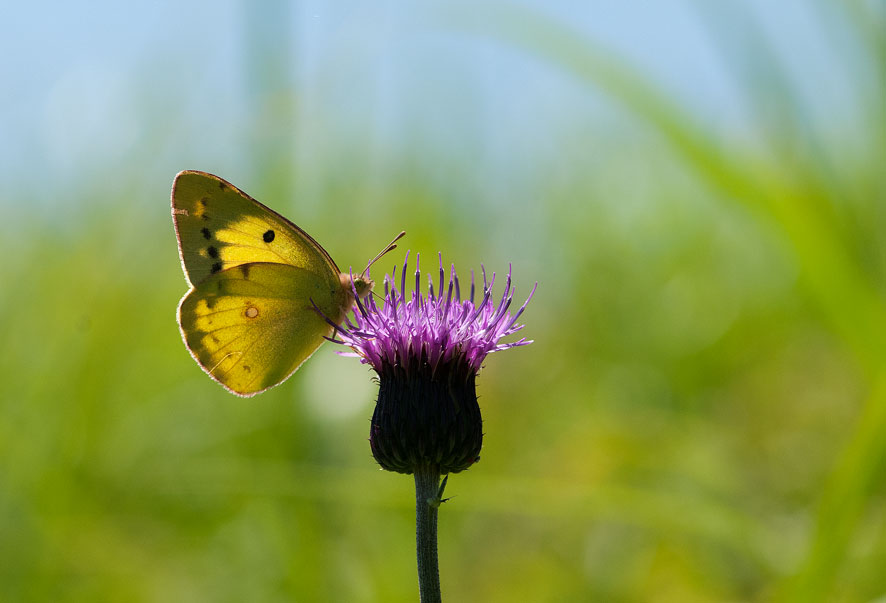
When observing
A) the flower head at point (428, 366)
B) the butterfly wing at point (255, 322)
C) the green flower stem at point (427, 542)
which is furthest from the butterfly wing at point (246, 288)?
the green flower stem at point (427, 542)

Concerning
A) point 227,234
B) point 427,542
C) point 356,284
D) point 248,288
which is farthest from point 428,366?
point 227,234

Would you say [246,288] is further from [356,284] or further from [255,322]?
[356,284]

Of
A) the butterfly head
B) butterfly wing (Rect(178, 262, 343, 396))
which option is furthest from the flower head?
butterfly wing (Rect(178, 262, 343, 396))

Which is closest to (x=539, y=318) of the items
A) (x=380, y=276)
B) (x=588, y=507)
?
(x=380, y=276)

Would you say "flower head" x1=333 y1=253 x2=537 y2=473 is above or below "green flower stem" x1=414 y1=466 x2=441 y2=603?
above

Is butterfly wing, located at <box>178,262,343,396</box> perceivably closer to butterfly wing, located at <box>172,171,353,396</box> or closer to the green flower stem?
butterfly wing, located at <box>172,171,353,396</box>

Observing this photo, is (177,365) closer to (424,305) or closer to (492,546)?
(492,546)

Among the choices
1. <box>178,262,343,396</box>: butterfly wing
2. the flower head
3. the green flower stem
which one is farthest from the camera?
<box>178,262,343,396</box>: butterfly wing
